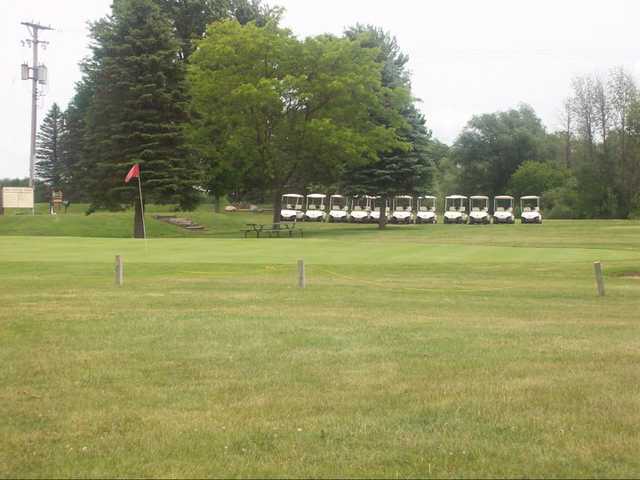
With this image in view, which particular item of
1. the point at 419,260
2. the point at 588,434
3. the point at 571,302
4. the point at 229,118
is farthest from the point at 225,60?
the point at 588,434

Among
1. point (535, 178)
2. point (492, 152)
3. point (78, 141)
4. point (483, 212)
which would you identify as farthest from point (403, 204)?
point (492, 152)

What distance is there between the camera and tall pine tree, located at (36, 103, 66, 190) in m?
89.9

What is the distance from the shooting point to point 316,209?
6312 cm

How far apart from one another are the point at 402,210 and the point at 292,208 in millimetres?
10684

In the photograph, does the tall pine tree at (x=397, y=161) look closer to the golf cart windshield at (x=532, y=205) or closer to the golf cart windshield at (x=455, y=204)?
the golf cart windshield at (x=455, y=204)

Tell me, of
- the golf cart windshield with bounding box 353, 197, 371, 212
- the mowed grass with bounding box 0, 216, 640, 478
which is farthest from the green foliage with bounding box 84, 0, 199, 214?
the mowed grass with bounding box 0, 216, 640, 478

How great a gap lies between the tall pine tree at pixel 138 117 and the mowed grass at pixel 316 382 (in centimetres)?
2724

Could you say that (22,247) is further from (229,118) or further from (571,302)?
(571,302)

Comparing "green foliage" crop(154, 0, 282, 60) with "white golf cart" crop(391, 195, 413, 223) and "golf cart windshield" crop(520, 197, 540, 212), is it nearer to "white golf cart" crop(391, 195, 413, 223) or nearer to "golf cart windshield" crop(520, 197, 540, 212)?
"white golf cart" crop(391, 195, 413, 223)

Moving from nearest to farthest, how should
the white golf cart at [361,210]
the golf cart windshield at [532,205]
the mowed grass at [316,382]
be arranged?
the mowed grass at [316,382]
the golf cart windshield at [532,205]
the white golf cart at [361,210]

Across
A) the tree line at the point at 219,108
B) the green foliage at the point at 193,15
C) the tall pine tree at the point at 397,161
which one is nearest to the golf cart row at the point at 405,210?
the tall pine tree at the point at 397,161

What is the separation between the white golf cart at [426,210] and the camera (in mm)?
57938

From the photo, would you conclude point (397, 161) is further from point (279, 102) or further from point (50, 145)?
point (50, 145)

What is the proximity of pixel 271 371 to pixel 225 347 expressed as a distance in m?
1.45
